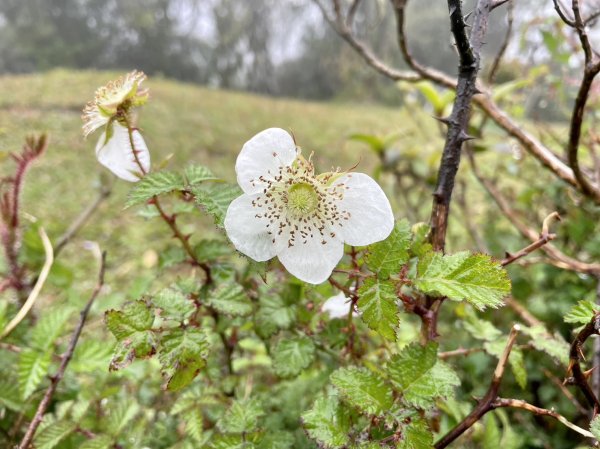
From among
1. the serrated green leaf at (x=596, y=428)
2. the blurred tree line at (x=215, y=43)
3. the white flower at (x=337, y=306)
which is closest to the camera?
the serrated green leaf at (x=596, y=428)

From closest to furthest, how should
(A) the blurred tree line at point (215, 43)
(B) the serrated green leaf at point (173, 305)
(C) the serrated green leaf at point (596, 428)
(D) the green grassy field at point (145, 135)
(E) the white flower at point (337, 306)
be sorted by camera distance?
(C) the serrated green leaf at point (596, 428) → (B) the serrated green leaf at point (173, 305) → (E) the white flower at point (337, 306) → (D) the green grassy field at point (145, 135) → (A) the blurred tree line at point (215, 43)

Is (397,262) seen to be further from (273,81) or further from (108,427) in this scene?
(273,81)

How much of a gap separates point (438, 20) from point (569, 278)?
17.2 metres

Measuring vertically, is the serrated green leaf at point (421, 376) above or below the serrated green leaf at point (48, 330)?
above

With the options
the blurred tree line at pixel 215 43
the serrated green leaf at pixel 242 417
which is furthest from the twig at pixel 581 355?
the blurred tree line at pixel 215 43

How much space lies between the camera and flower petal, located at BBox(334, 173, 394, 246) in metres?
0.42

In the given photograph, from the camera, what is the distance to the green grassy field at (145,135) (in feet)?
10.7

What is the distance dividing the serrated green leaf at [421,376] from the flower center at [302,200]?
179mm

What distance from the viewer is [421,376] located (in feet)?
1.47

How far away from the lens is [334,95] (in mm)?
15312

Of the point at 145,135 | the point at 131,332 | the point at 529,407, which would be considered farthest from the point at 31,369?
the point at 529,407

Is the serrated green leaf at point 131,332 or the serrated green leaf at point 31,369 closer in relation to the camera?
the serrated green leaf at point 131,332

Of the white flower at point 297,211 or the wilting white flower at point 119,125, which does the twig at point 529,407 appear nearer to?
the white flower at point 297,211

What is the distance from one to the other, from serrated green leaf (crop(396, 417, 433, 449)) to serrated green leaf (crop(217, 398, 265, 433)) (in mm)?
178
